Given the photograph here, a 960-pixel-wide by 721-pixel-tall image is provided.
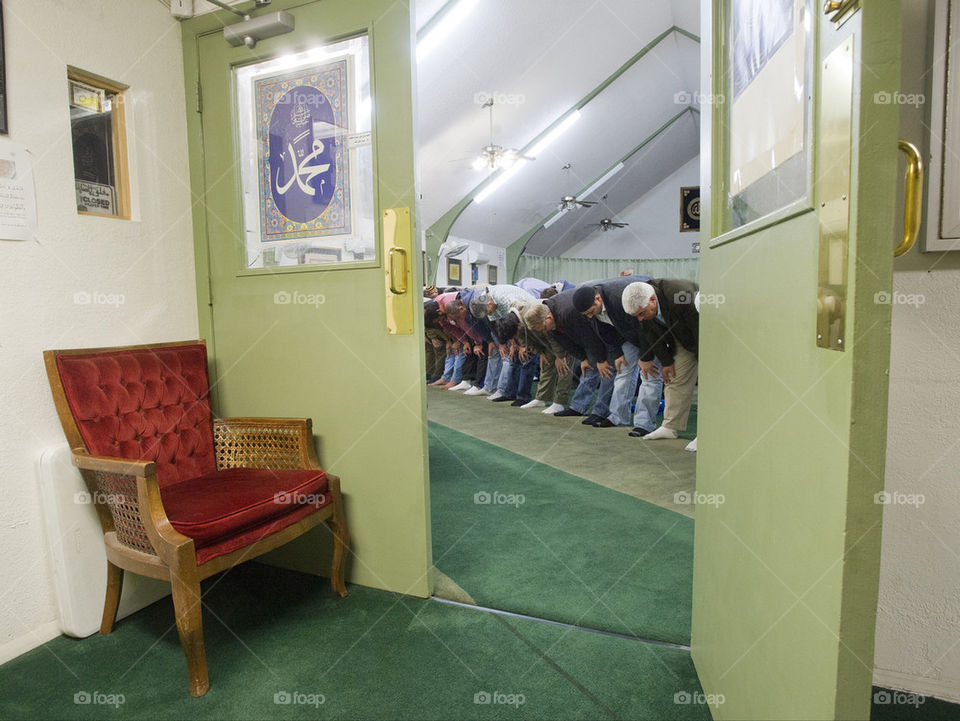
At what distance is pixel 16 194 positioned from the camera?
173 cm

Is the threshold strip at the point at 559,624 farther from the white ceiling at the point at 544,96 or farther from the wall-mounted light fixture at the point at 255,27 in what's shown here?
the white ceiling at the point at 544,96

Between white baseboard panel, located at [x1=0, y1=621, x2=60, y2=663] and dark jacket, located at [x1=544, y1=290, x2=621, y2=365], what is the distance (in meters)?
3.75

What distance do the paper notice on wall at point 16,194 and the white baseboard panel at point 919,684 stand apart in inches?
107

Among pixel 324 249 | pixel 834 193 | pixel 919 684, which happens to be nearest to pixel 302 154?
pixel 324 249

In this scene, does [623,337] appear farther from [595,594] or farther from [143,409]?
[143,409]

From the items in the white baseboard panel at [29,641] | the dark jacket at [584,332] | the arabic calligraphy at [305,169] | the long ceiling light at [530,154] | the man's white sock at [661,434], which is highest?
the long ceiling light at [530,154]

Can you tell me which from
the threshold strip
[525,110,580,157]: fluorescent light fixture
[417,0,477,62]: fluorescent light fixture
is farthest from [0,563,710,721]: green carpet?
[525,110,580,157]: fluorescent light fixture

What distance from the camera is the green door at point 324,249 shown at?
6.42 feet

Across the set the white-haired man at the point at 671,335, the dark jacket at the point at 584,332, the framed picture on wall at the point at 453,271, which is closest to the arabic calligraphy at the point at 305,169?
the white-haired man at the point at 671,335

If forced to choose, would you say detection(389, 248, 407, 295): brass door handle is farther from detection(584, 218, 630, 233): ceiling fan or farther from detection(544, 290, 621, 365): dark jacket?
detection(584, 218, 630, 233): ceiling fan

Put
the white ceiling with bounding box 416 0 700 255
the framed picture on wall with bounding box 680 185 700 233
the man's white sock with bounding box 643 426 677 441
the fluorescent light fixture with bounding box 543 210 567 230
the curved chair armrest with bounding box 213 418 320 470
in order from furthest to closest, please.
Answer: the fluorescent light fixture with bounding box 543 210 567 230 < the white ceiling with bounding box 416 0 700 255 < the man's white sock with bounding box 643 426 677 441 < the framed picture on wall with bounding box 680 185 700 233 < the curved chair armrest with bounding box 213 418 320 470

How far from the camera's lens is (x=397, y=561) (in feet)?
6.81

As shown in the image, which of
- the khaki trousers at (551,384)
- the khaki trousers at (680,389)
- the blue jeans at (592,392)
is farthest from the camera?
the khaki trousers at (551,384)

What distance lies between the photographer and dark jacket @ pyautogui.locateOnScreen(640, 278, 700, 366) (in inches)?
155
